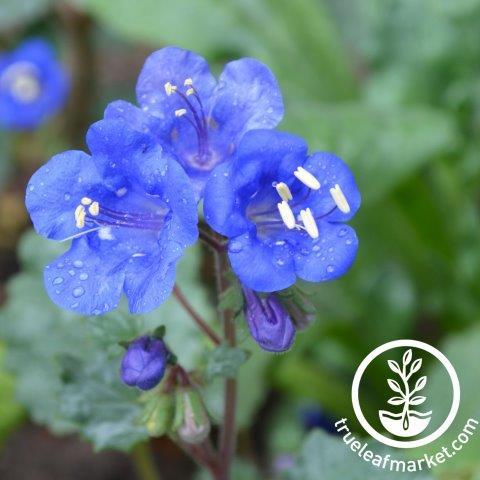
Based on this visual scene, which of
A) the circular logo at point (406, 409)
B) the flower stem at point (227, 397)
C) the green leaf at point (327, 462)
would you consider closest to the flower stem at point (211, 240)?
the flower stem at point (227, 397)

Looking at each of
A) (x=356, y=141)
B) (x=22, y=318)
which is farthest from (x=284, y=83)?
(x=22, y=318)

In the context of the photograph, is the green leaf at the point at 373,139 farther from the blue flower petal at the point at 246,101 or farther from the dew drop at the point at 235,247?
the dew drop at the point at 235,247

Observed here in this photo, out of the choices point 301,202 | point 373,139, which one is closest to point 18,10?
point 373,139

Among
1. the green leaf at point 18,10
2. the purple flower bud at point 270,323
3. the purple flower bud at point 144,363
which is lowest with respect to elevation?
the green leaf at point 18,10

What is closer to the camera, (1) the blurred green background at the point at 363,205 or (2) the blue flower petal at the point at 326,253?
(2) the blue flower petal at the point at 326,253

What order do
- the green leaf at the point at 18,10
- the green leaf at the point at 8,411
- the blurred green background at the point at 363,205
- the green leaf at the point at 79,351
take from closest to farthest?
1. the green leaf at the point at 79,351
2. the green leaf at the point at 8,411
3. the blurred green background at the point at 363,205
4. the green leaf at the point at 18,10

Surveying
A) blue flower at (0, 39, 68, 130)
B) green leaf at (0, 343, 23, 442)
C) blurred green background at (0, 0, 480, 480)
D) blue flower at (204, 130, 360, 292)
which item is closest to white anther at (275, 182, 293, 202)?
blue flower at (204, 130, 360, 292)

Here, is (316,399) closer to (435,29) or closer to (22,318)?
(22,318)
